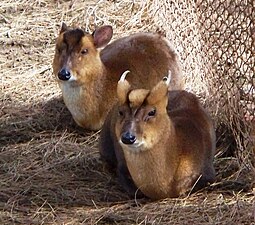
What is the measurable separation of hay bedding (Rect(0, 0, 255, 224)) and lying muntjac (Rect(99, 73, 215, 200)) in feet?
0.41

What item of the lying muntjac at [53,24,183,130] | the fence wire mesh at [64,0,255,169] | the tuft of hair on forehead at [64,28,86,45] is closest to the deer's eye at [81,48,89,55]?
the lying muntjac at [53,24,183,130]

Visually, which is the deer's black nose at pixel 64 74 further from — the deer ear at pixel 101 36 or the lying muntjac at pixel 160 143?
the lying muntjac at pixel 160 143

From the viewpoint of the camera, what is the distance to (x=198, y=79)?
8695 mm

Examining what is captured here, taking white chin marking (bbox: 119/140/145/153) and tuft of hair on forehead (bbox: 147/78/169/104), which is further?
tuft of hair on forehead (bbox: 147/78/169/104)

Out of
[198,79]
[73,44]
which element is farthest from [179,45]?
[73,44]

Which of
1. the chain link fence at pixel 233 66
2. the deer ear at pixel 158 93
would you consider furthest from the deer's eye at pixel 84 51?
the deer ear at pixel 158 93

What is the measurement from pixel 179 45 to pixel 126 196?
254cm

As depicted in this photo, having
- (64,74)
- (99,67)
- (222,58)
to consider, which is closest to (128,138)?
(222,58)

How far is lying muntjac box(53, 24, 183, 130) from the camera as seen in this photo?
819cm

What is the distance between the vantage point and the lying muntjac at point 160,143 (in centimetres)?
636

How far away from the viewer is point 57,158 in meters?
7.77

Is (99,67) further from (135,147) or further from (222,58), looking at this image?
(135,147)

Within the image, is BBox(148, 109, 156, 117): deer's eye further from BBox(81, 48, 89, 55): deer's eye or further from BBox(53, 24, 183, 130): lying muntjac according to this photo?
BBox(81, 48, 89, 55): deer's eye

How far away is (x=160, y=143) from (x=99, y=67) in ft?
6.88
